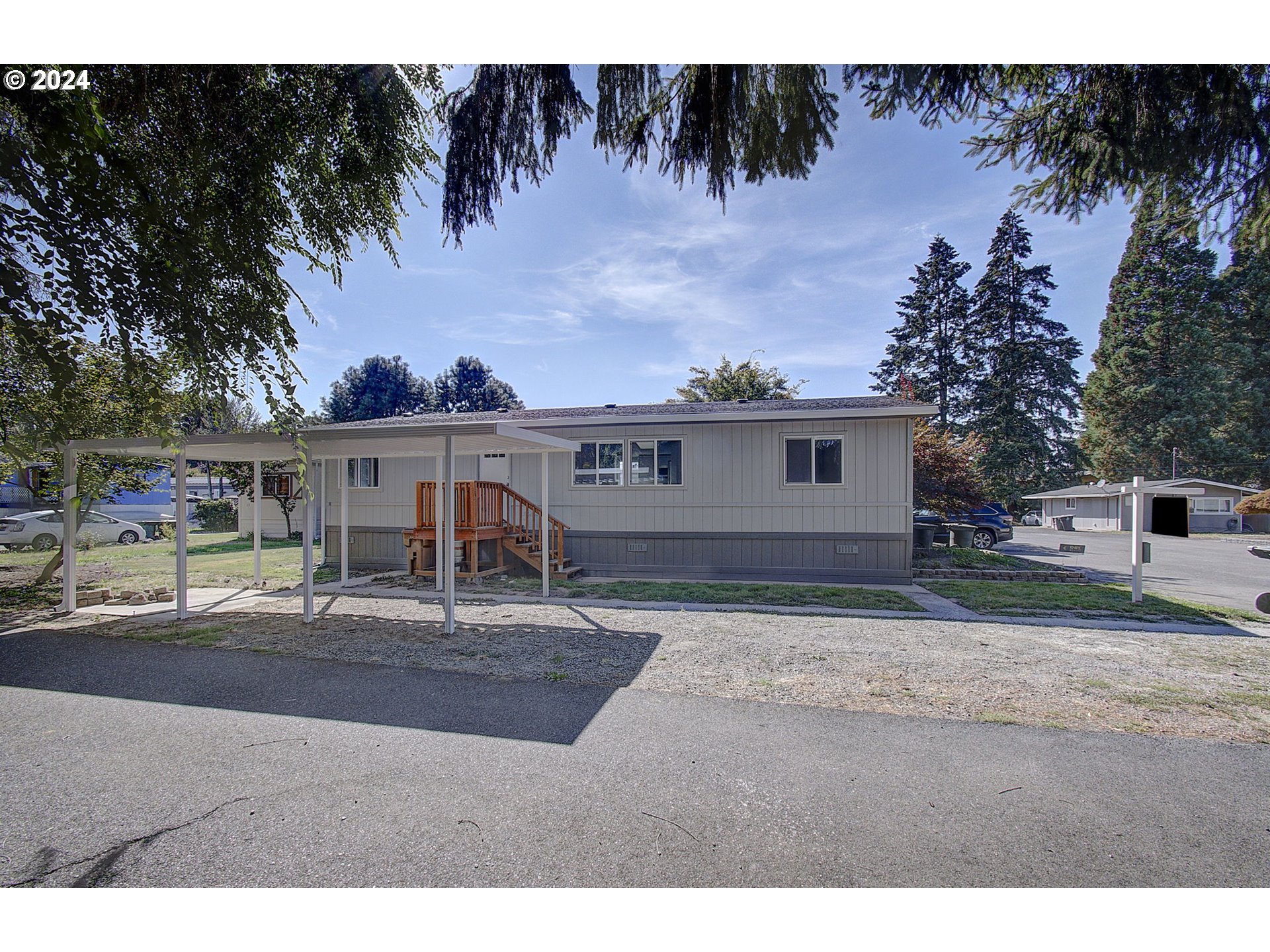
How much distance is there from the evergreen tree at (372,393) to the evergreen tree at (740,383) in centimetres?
1937

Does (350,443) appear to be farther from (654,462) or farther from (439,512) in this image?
(654,462)

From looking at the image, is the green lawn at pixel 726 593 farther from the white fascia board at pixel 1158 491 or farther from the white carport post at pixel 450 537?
the white fascia board at pixel 1158 491

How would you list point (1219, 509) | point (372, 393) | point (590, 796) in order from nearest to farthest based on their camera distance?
point (590, 796), point (1219, 509), point (372, 393)

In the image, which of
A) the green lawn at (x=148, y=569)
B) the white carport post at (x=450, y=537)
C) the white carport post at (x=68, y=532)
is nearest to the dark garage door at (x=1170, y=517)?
the white carport post at (x=450, y=537)

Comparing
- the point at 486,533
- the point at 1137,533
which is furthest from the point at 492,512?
the point at 1137,533

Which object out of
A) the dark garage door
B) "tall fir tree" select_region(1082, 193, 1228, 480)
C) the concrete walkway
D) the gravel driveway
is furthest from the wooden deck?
"tall fir tree" select_region(1082, 193, 1228, 480)

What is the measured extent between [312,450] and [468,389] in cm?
3307

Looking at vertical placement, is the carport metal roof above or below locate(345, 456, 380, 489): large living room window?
above

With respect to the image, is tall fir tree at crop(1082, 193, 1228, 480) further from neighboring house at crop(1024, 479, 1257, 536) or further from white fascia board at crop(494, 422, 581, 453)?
white fascia board at crop(494, 422, 581, 453)

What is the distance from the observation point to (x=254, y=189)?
379 centimetres

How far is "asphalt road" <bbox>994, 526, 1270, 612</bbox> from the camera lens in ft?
31.6

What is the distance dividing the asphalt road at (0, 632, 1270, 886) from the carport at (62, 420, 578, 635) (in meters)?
2.26

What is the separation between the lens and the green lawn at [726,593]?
26.9ft

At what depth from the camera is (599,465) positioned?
37.0ft
